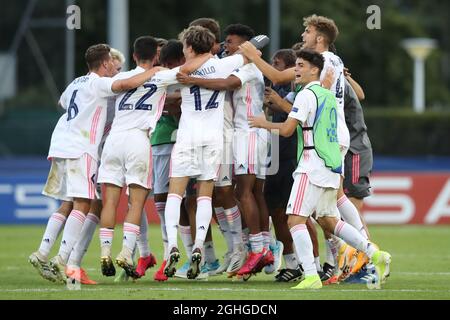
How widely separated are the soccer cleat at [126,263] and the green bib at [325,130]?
1970 mm

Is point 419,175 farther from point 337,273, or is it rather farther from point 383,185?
point 337,273

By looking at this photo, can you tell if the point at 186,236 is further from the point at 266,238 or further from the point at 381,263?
the point at 381,263

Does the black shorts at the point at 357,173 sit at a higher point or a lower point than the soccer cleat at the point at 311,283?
higher

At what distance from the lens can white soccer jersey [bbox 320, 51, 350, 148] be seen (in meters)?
12.2

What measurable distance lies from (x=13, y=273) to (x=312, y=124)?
423cm

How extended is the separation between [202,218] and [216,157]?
0.66 m

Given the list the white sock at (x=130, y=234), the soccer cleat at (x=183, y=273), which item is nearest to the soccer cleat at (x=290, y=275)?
the soccer cleat at (x=183, y=273)

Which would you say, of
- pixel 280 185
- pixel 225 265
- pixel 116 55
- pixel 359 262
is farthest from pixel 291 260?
pixel 116 55

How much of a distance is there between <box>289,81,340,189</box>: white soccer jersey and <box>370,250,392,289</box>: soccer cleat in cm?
76

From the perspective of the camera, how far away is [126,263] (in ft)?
38.8

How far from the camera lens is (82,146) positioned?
12.4m

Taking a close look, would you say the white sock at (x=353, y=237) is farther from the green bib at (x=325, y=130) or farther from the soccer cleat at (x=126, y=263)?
the soccer cleat at (x=126, y=263)

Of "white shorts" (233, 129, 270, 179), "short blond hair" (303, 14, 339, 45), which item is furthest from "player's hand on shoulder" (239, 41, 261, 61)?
"white shorts" (233, 129, 270, 179)

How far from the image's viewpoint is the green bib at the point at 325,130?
1150 cm
